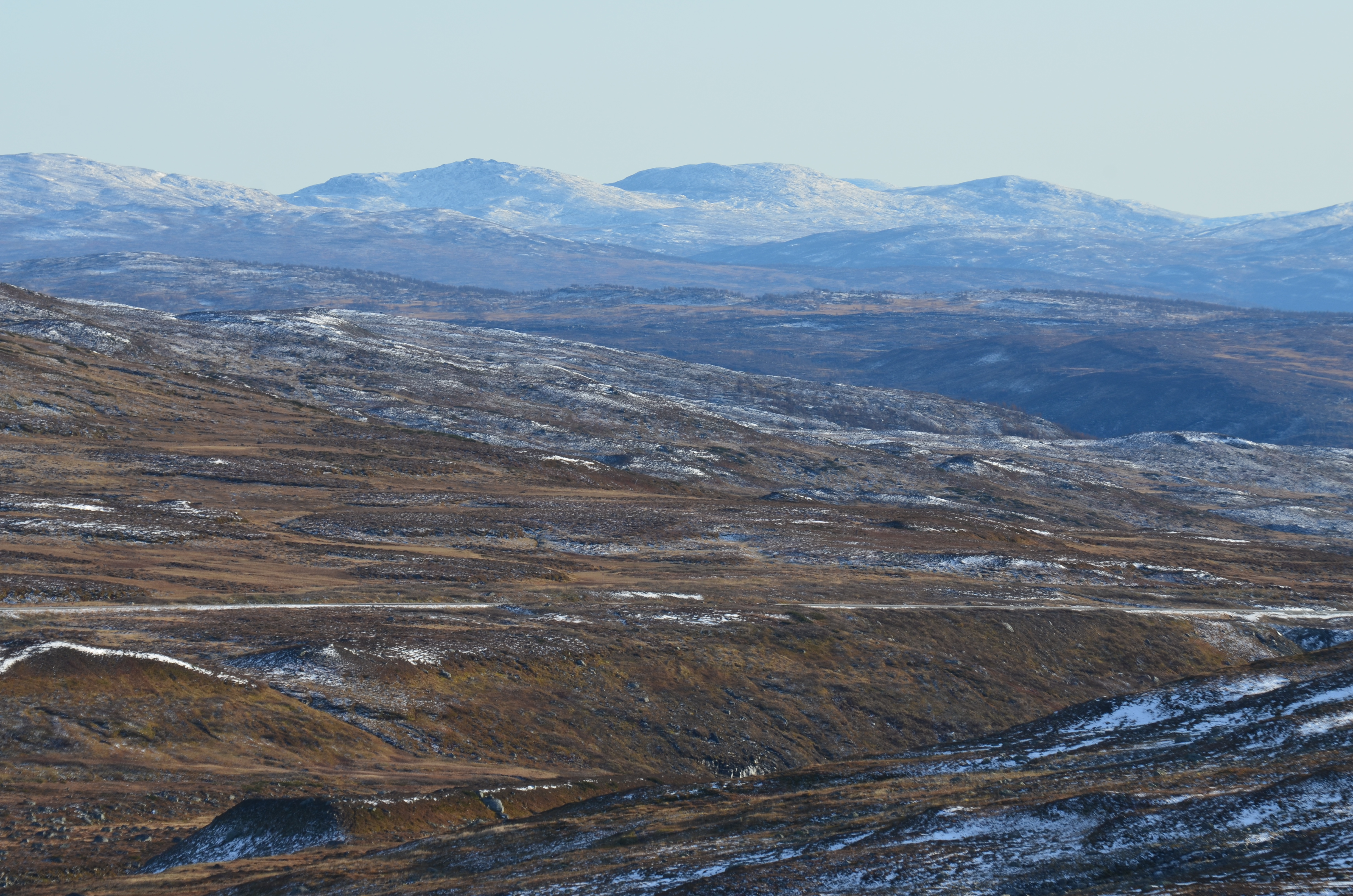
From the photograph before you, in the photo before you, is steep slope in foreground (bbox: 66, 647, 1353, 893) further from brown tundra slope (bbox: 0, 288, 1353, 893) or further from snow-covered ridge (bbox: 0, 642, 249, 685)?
snow-covered ridge (bbox: 0, 642, 249, 685)

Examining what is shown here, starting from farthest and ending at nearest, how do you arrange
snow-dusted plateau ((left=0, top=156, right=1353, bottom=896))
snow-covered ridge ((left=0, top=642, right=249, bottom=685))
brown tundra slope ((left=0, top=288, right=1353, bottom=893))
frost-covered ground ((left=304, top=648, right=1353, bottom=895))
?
snow-covered ridge ((left=0, top=642, right=249, bottom=685))
brown tundra slope ((left=0, top=288, right=1353, bottom=893))
snow-dusted plateau ((left=0, top=156, right=1353, bottom=896))
frost-covered ground ((left=304, top=648, right=1353, bottom=895))

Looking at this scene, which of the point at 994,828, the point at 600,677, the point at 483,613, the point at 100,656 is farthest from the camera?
the point at 483,613

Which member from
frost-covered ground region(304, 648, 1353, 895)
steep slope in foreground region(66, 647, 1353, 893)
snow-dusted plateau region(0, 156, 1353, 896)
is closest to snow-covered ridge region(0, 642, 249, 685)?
snow-dusted plateau region(0, 156, 1353, 896)

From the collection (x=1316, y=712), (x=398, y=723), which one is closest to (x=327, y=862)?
(x=398, y=723)

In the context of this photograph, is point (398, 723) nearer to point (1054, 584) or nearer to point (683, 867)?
→ point (683, 867)

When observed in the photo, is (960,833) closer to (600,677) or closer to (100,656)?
(600,677)

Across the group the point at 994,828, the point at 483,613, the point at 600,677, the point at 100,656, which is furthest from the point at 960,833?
the point at 483,613
